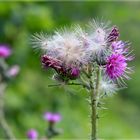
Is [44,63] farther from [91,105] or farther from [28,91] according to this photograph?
[28,91]

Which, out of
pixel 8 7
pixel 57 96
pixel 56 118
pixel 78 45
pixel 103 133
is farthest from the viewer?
pixel 57 96

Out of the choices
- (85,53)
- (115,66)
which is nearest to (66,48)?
(85,53)

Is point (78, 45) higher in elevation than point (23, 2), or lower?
lower

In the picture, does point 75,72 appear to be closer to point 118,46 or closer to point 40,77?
point 118,46

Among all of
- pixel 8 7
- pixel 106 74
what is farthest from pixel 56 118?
pixel 8 7

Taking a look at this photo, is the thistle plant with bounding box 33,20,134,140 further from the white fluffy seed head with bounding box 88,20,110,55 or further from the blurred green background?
the blurred green background

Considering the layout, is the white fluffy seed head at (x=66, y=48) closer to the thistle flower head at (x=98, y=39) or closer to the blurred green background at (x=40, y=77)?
the thistle flower head at (x=98, y=39)

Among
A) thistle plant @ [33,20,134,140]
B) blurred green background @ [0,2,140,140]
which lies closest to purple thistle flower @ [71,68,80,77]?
thistle plant @ [33,20,134,140]

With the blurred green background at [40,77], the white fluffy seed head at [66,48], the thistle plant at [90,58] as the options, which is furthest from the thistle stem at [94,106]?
the blurred green background at [40,77]
